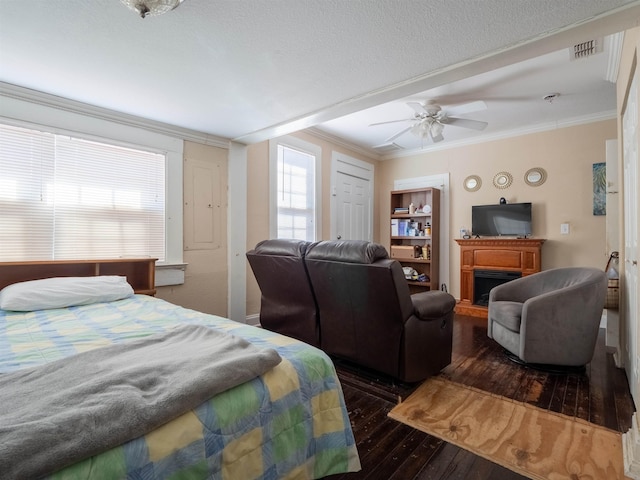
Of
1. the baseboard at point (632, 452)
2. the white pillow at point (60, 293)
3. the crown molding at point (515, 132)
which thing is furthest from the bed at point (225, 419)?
the crown molding at point (515, 132)

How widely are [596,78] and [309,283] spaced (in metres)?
3.31

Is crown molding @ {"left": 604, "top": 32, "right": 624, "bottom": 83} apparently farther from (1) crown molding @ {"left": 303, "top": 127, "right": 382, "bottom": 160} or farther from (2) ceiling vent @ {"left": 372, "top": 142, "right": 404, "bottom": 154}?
(1) crown molding @ {"left": 303, "top": 127, "right": 382, "bottom": 160}

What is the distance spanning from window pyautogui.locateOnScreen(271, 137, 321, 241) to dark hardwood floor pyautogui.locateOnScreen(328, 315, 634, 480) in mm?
2140

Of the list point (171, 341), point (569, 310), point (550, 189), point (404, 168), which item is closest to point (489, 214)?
point (550, 189)

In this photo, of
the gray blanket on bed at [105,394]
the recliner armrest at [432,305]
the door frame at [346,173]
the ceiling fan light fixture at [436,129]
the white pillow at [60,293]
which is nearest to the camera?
the gray blanket on bed at [105,394]

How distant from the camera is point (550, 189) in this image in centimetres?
412

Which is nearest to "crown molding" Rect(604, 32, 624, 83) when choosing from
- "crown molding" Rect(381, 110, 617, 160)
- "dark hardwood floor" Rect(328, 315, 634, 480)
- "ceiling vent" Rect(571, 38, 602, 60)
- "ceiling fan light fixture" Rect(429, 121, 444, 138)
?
"ceiling vent" Rect(571, 38, 602, 60)

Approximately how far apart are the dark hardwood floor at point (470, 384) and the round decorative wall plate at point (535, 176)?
2.11 meters

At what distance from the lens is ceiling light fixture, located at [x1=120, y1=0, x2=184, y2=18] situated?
1.44 meters

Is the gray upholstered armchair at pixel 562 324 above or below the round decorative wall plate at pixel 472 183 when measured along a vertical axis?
below

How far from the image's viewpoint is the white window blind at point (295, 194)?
419cm

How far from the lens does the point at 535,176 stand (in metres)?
4.23

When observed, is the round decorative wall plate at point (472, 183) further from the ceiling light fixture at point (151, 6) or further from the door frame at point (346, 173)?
the ceiling light fixture at point (151, 6)

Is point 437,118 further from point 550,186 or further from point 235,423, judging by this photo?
point 235,423
